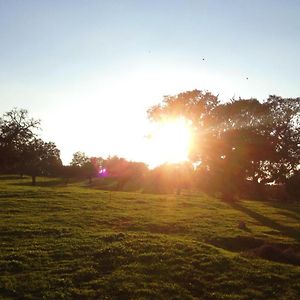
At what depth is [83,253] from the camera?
2488 cm

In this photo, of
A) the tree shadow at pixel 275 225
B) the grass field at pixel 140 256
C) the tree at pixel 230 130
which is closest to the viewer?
the grass field at pixel 140 256

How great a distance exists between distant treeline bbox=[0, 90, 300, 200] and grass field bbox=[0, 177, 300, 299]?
111 feet

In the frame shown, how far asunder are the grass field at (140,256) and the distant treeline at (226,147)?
33.7m

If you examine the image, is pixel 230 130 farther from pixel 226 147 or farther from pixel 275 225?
pixel 275 225

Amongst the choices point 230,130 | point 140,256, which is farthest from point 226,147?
point 140,256

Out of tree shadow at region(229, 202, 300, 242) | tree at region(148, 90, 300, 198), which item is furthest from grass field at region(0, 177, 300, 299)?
tree at region(148, 90, 300, 198)

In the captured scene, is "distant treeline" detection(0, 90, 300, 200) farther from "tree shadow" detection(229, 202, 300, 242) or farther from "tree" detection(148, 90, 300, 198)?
"tree shadow" detection(229, 202, 300, 242)

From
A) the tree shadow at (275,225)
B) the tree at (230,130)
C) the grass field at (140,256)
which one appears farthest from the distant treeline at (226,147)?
the grass field at (140,256)

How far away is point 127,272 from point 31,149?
74213 millimetres

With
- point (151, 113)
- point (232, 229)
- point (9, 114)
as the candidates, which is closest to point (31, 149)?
point (9, 114)

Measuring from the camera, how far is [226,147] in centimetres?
7362

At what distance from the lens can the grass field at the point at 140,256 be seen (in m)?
20.2

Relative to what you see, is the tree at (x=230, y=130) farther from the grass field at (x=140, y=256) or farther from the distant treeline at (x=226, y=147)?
the grass field at (x=140, y=256)

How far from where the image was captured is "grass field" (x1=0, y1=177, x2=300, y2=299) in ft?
66.4
